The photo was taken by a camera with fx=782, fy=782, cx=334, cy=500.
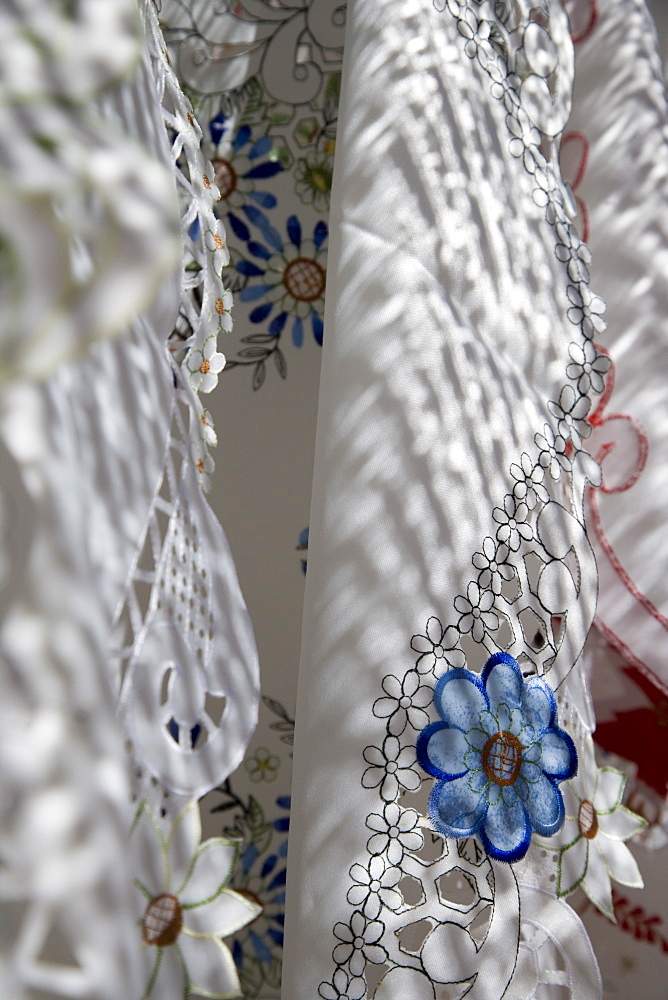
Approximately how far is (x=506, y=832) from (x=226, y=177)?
62cm

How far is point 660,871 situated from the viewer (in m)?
0.59

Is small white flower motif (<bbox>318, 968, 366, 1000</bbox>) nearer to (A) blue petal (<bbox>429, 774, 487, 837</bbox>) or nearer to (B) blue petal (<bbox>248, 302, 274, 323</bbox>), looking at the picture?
(A) blue petal (<bbox>429, 774, 487, 837</bbox>)

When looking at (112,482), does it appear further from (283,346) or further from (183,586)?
(283,346)

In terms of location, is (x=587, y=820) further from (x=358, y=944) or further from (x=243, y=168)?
(x=243, y=168)

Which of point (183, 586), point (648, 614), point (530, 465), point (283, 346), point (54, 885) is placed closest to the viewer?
point (54, 885)

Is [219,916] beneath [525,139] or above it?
beneath

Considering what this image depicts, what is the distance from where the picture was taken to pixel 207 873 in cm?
31

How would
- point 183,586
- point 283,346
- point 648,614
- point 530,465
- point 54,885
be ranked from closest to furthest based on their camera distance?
point 54,885
point 183,586
point 530,465
point 648,614
point 283,346

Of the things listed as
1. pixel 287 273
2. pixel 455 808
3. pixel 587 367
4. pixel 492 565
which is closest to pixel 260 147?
pixel 287 273

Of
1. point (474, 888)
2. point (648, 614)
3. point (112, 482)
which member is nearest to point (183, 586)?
point (112, 482)

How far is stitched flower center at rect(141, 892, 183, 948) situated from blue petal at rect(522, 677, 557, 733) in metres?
0.19

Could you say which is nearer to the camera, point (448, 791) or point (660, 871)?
point (448, 791)

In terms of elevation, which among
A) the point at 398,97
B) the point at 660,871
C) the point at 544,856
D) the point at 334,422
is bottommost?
the point at 660,871

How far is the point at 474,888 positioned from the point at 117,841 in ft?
0.66
